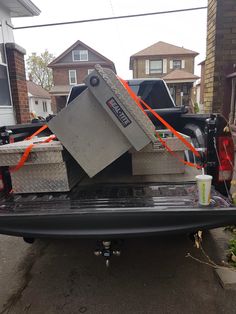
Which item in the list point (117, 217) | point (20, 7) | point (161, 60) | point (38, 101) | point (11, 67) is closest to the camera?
point (117, 217)

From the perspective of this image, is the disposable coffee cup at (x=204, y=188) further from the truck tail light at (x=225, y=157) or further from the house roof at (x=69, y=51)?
the house roof at (x=69, y=51)

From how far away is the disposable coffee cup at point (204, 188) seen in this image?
1894mm

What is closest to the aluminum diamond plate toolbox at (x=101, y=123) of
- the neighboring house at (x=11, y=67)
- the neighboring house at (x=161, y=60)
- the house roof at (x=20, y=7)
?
the neighboring house at (x=11, y=67)

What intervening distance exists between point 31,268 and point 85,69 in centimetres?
3373

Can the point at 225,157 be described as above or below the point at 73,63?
below

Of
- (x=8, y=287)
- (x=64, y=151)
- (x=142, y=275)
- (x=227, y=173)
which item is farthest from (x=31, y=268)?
(x=227, y=173)

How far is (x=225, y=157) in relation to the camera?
2404 mm

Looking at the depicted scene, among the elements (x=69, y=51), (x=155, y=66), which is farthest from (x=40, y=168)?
(x=155, y=66)

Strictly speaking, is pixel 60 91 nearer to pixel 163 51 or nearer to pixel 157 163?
pixel 163 51

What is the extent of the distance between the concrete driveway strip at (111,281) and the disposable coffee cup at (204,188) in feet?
2.90

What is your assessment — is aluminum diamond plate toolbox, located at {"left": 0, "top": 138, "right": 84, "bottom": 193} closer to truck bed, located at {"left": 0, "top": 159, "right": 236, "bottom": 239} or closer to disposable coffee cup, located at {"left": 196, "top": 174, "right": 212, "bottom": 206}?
truck bed, located at {"left": 0, "top": 159, "right": 236, "bottom": 239}

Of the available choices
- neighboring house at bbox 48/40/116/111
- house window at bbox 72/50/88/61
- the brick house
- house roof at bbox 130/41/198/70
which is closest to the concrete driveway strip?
the brick house

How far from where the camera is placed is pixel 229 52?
5.09 meters

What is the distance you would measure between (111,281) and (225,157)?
1.54m
